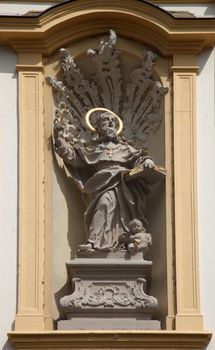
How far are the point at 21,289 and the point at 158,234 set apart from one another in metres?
1.17

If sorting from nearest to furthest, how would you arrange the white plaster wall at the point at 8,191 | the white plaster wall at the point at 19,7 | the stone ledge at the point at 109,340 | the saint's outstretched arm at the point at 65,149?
the stone ledge at the point at 109,340, the white plaster wall at the point at 8,191, the saint's outstretched arm at the point at 65,149, the white plaster wall at the point at 19,7

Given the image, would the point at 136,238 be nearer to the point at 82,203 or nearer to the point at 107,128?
the point at 82,203

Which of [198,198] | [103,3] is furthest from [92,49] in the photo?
[198,198]

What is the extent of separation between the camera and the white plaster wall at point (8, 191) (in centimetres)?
1661

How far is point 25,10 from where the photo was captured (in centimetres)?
1739

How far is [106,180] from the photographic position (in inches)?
671

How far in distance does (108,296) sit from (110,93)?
5.72ft

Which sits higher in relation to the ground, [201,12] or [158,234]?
[201,12]

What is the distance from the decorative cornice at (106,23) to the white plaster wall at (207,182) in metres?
0.22

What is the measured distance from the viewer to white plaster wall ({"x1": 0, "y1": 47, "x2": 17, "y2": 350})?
16.6 meters

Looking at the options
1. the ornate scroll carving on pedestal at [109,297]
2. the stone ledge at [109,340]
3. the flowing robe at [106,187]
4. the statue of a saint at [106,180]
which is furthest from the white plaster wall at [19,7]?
the stone ledge at [109,340]

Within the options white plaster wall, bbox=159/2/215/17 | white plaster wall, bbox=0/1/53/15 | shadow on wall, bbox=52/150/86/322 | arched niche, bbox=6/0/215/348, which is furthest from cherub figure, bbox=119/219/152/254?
white plaster wall, bbox=0/1/53/15

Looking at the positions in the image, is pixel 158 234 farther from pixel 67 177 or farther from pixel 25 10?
pixel 25 10

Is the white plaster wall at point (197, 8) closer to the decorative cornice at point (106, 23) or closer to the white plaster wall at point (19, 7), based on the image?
the decorative cornice at point (106, 23)
